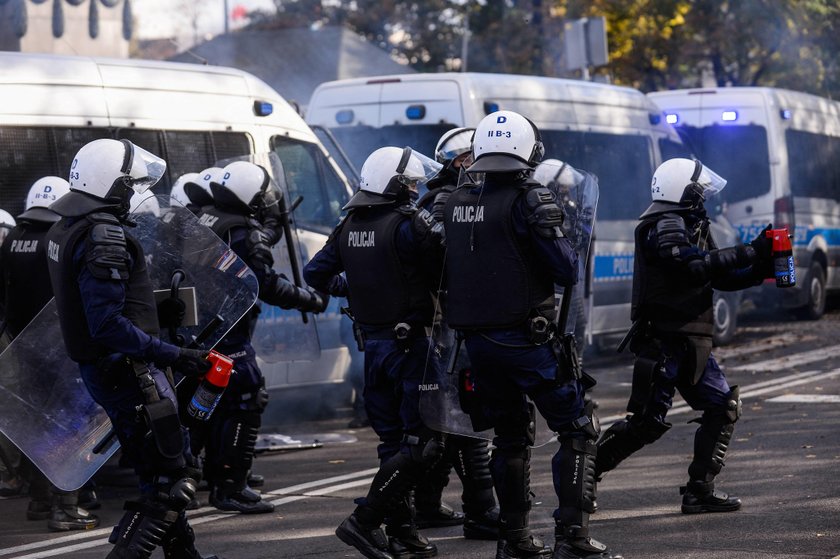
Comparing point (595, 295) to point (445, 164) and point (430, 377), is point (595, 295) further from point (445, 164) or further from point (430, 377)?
point (430, 377)

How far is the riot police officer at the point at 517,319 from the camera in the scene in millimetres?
5656

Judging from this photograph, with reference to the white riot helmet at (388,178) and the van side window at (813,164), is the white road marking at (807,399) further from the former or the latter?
the van side window at (813,164)

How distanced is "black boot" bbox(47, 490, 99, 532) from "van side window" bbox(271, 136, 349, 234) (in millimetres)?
3234

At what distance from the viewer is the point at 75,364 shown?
6277 mm

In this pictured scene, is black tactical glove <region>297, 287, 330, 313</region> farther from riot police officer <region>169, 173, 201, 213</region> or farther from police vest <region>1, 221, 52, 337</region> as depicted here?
police vest <region>1, 221, 52, 337</region>

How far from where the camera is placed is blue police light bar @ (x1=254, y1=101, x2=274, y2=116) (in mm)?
10062

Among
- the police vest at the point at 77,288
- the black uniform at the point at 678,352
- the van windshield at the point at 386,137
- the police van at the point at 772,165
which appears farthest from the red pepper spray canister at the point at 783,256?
the police van at the point at 772,165

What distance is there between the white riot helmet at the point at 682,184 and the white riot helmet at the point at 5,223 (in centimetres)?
354

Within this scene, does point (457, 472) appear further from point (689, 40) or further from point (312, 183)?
point (689, 40)

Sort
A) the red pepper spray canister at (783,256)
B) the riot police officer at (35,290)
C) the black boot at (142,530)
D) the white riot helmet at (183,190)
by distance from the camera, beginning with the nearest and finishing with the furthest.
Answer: the black boot at (142,530) → the red pepper spray canister at (783,256) → the riot police officer at (35,290) → the white riot helmet at (183,190)

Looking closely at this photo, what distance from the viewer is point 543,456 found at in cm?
874

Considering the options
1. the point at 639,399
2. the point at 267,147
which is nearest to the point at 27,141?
the point at 267,147

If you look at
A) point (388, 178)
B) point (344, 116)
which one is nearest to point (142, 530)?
point (388, 178)

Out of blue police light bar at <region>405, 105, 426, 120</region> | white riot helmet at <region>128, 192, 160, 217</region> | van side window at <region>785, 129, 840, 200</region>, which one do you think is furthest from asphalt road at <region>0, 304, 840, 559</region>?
van side window at <region>785, 129, 840, 200</region>
